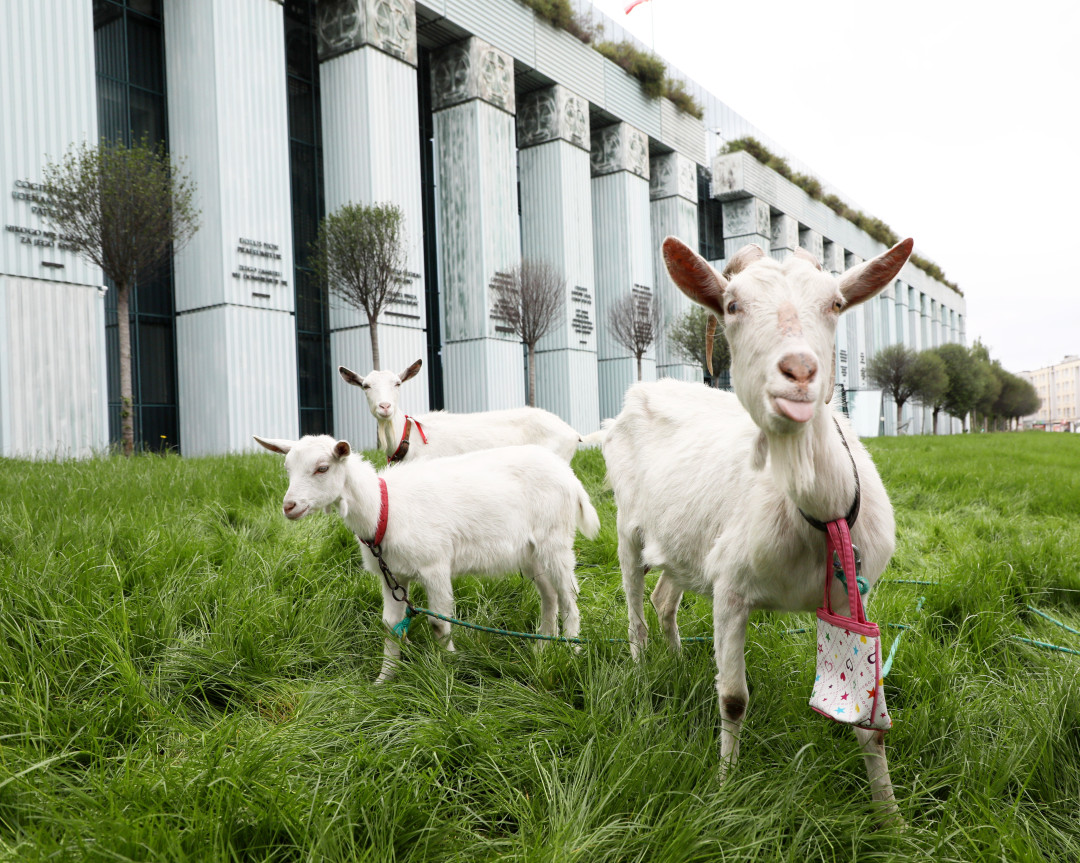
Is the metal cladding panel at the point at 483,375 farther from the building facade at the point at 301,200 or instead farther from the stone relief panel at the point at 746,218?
the stone relief panel at the point at 746,218

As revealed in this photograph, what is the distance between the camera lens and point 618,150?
25.8 m

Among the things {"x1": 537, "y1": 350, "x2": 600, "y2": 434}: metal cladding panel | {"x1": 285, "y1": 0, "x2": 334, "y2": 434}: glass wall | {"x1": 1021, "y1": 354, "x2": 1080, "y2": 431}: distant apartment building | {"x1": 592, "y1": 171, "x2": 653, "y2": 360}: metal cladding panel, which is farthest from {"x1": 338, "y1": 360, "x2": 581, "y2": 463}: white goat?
{"x1": 1021, "y1": 354, "x2": 1080, "y2": 431}: distant apartment building

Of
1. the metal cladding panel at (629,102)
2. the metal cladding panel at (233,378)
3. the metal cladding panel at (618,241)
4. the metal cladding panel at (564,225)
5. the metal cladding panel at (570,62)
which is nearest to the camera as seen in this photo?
the metal cladding panel at (233,378)

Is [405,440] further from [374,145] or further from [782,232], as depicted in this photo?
[782,232]

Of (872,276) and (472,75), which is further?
(472,75)

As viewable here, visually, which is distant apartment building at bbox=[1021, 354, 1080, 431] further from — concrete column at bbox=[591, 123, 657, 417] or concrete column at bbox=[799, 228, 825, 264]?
concrete column at bbox=[591, 123, 657, 417]

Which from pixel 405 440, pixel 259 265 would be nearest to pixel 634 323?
pixel 259 265

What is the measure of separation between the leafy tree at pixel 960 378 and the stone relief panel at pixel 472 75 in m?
36.7

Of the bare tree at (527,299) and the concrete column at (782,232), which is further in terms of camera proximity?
the concrete column at (782,232)

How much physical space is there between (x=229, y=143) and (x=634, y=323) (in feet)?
44.2

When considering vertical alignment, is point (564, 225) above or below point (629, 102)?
below

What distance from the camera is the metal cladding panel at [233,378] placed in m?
14.4

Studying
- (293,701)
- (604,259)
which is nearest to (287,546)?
(293,701)

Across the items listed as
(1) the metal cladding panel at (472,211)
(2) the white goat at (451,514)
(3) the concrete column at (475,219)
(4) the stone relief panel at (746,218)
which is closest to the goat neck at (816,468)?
(2) the white goat at (451,514)
